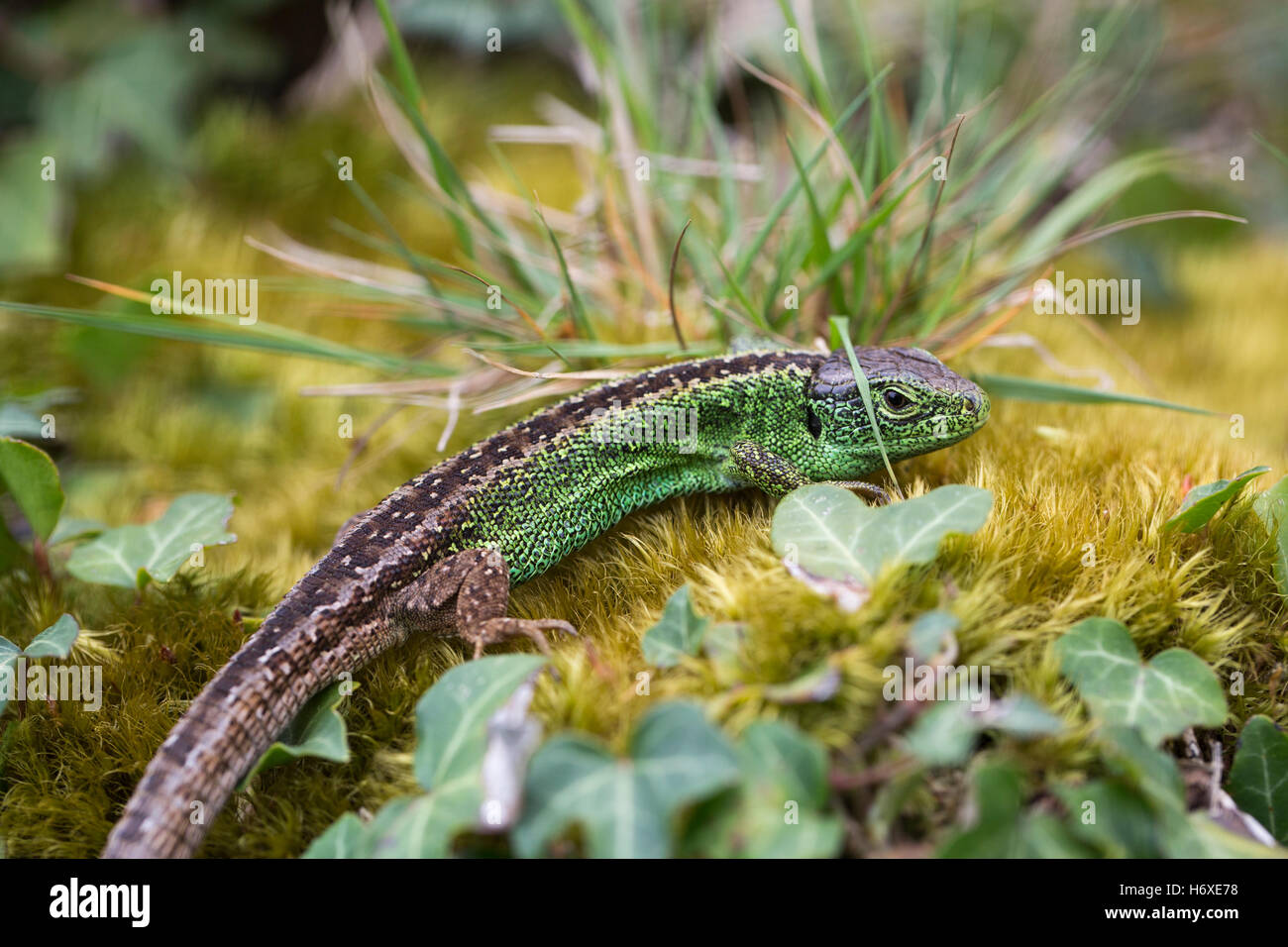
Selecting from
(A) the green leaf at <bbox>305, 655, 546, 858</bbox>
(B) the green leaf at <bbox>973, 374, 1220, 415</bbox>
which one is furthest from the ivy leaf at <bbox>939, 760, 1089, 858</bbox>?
(B) the green leaf at <bbox>973, 374, 1220, 415</bbox>

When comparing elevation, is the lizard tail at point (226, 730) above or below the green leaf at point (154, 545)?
below

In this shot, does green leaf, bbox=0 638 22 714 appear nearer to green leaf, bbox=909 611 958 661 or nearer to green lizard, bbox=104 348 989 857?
green lizard, bbox=104 348 989 857

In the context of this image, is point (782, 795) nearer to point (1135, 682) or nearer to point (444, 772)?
point (444, 772)

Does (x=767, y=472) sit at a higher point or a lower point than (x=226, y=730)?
higher

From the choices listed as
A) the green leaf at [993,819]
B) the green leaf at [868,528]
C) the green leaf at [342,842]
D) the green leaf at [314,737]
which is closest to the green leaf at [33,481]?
the green leaf at [314,737]

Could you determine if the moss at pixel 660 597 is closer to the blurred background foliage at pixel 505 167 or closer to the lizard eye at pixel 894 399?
the blurred background foliage at pixel 505 167

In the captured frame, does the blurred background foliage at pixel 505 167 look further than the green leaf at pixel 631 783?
Yes

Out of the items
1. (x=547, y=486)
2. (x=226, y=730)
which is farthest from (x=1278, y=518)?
(x=226, y=730)
